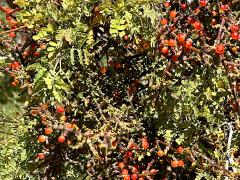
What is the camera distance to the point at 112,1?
85.4 inches

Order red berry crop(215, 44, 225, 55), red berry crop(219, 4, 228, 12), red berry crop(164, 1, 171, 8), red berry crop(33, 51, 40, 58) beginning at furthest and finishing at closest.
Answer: red berry crop(33, 51, 40, 58) → red berry crop(164, 1, 171, 8) → red berry crop(219, 4, 228, 12) → red berry crop(215, 44, 225, 55)

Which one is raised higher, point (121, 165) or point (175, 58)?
point (175, 58)

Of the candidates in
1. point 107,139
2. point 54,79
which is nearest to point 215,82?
point 107,139

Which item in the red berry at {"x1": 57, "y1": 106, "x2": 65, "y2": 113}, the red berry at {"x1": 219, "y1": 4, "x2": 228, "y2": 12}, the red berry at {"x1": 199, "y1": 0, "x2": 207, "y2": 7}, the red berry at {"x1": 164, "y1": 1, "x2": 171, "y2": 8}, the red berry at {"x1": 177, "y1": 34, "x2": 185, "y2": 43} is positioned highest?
the red berry at {"x1": 164, "y1": 1, "x2": 171, "y2": 8}

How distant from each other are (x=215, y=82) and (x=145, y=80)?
0.38 metres

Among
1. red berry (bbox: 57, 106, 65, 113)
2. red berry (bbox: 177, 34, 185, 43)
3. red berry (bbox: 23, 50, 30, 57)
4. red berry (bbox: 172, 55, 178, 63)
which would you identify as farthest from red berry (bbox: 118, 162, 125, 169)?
red berry (bbox: 23, 50, 30, 57)

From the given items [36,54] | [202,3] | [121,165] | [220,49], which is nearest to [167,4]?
[202,3]

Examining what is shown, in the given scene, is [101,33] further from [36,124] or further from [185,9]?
[36,124]

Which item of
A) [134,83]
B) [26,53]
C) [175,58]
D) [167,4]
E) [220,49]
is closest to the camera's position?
[220,49]

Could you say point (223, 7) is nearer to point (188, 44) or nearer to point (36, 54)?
point (188, 44)

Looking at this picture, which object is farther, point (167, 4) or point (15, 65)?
point (15, 65)

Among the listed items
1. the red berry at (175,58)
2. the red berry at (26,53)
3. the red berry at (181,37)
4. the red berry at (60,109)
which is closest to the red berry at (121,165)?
the red berry at (60,109)

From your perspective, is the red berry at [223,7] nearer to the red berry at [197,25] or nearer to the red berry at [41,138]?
the red berry at [197,25]

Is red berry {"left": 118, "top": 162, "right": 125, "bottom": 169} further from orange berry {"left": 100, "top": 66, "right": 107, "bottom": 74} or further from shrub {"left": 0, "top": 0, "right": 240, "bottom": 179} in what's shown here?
orange berry {"left": 100, "top": 66, "right": 107, "bottom": 74}
